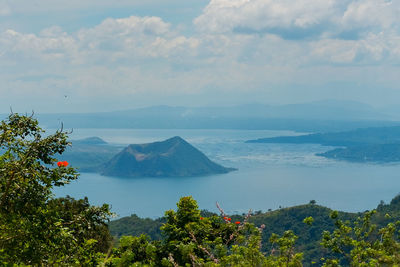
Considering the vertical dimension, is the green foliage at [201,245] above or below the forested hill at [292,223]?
above

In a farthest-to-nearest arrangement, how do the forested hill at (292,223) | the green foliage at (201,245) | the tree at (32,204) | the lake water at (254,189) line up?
the lake water at (254,189) < the forested hill at (292,223) < the green foliage at (201,245) < the tree at (32,204)

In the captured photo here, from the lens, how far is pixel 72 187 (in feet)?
596

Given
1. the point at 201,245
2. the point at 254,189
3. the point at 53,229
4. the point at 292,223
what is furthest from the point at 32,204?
the point at 254,189

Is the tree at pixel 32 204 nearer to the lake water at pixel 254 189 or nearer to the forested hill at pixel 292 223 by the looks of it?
the forested hill at pixel 292 223

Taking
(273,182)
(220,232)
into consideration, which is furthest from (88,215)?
(273,182)

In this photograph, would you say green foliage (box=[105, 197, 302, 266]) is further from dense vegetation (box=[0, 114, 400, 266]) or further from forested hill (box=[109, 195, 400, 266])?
forested hill (box=[109, 195, 400, 266])

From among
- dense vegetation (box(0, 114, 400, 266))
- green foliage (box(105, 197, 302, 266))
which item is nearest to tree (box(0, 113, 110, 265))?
dense vegetation (box(0, 114, 400, 266))

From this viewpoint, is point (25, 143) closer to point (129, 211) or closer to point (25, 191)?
point (25, 191)

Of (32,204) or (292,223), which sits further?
(292,223)

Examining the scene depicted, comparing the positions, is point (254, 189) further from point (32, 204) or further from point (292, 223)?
point (32, 204)

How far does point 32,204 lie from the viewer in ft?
16.0

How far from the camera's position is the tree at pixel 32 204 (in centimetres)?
479

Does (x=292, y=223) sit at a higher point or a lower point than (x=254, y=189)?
higher

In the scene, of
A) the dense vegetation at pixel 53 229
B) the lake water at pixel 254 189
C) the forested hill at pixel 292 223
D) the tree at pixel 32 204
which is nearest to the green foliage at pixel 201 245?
the dense vegetation at pixel 53 229
